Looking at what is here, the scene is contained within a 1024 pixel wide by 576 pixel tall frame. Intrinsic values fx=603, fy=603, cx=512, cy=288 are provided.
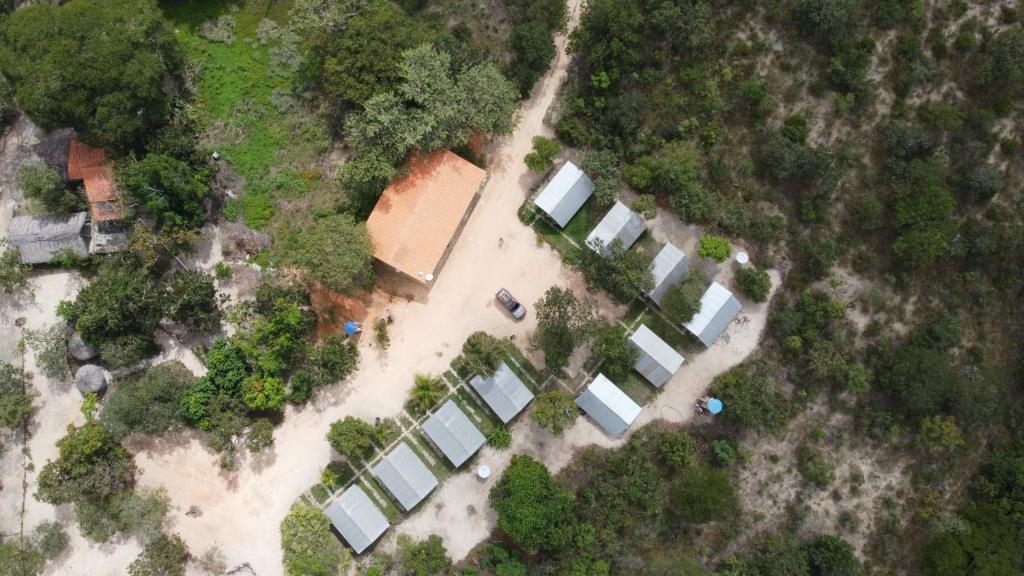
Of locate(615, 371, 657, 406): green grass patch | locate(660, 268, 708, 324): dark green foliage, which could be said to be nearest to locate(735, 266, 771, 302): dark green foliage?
locate(660, 268, 708, 324): dark green foliage

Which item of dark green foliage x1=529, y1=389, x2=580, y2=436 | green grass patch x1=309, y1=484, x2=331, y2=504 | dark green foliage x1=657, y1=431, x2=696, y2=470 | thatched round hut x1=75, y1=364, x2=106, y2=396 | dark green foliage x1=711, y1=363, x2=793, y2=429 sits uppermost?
dark green foliage x1=711, y1=363, x2=793, y2=429

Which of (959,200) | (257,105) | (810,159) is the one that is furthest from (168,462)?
(959,200)

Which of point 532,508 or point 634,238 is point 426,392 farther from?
point 634,238

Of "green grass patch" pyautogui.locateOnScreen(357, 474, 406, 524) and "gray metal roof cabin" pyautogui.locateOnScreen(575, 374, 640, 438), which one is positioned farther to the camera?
"green grass patch" pyautogui.locateOnScreen(357, 474, 406, 524)

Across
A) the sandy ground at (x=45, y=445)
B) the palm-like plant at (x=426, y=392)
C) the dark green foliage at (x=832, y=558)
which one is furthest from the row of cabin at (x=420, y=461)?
the dark green foliage at (x=832, y=558)

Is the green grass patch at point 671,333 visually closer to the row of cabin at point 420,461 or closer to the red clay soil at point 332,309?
the row of cabin at point 420,461

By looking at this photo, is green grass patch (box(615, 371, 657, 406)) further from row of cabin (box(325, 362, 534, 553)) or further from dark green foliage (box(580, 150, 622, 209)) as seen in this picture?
dark green foliage (box(580, 150, 622, 209))
